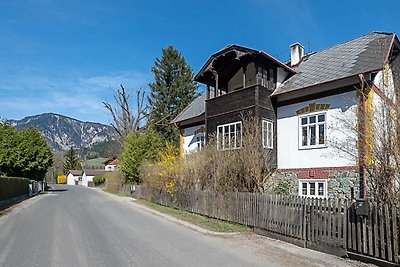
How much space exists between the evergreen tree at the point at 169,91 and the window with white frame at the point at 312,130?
29.5m

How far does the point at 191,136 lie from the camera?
2781 centimetres

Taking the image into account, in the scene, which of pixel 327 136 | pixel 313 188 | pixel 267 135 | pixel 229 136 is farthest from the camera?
pixel 267 135

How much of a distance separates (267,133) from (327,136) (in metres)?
3.46

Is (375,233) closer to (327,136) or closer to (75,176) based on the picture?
(327,136)

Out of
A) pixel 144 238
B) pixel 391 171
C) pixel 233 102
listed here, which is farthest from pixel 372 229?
pixel 233 102

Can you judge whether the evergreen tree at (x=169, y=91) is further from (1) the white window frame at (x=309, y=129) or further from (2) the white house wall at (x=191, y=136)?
(1) the white window frame at (x=309, y=129)

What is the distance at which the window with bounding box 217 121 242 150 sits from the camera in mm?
17978

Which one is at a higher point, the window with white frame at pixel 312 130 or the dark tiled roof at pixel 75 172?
the window with white frame at pixel 312 130

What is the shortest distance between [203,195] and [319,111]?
7220 millimetres

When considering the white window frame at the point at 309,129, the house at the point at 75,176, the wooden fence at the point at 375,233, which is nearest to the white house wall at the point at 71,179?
the house at the point at 75,176

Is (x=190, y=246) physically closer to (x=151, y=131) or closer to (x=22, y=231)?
(x=22, y=231)

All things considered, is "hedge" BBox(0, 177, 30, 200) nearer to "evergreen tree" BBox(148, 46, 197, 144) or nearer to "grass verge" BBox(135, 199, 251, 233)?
"grass verge" BBox(135, 199, 251, 233)

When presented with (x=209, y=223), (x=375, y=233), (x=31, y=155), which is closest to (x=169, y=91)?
(x=31, y=155)

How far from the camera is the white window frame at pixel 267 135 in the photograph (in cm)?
1917
